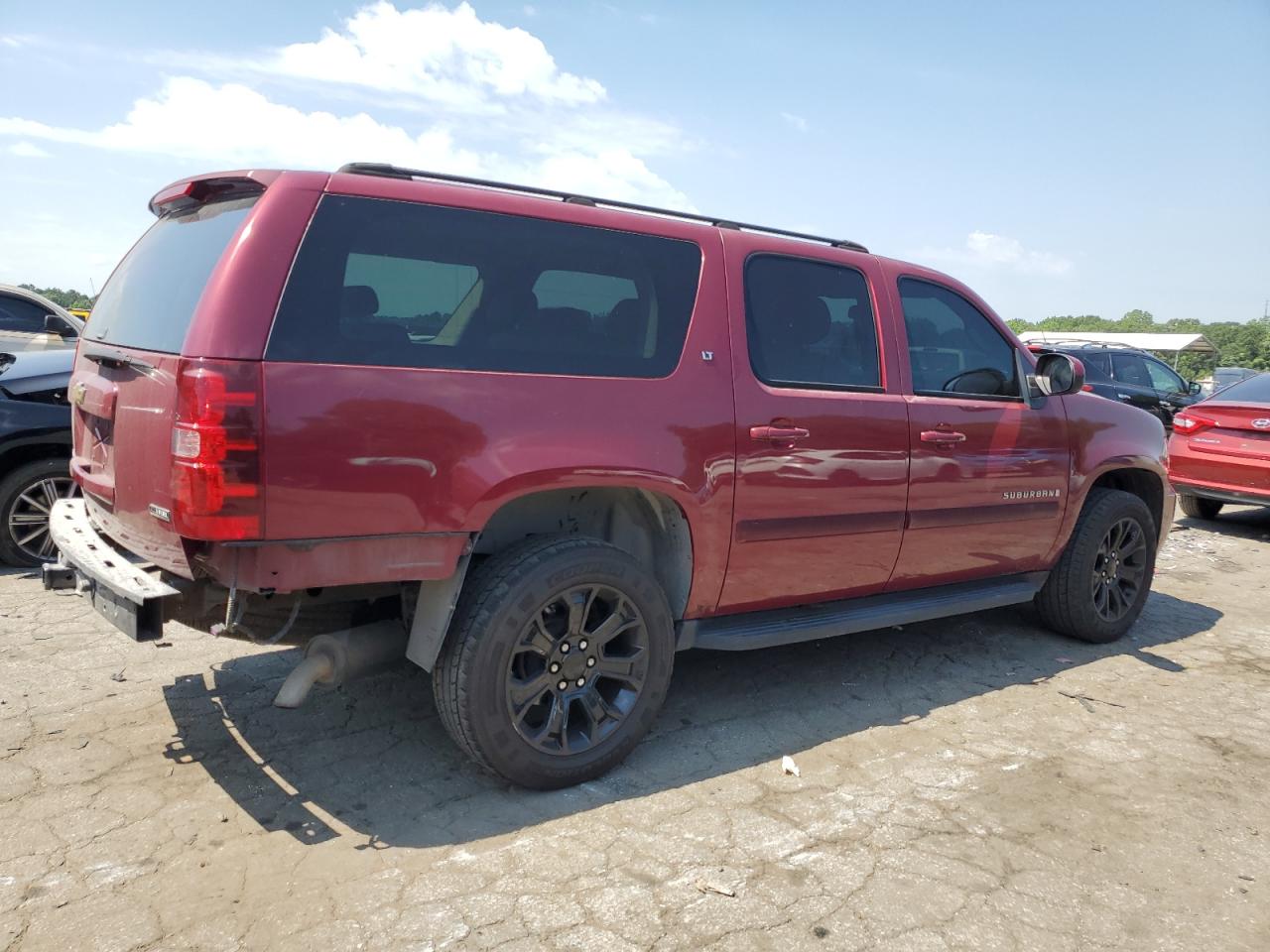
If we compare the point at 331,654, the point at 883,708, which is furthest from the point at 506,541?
the point at 883,708

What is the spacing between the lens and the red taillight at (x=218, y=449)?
2.45 metres

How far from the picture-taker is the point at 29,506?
5.50 metres

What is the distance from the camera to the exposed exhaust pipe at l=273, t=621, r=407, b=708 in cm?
296

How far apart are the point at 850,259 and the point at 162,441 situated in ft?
9.44

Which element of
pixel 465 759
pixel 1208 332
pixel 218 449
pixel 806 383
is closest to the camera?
pixel 218 449

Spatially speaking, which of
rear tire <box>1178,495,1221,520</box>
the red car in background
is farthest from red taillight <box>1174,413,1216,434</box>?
rear tire <box>1178,495,1221,520</box>

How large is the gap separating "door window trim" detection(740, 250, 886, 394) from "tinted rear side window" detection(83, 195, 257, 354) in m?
1.81

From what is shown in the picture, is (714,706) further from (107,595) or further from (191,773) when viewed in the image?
(107,595)

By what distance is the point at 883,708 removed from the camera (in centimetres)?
403

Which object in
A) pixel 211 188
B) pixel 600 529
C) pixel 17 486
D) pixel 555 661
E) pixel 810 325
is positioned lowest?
pixel 17 486

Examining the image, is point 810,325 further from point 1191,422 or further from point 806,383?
point 1191,422

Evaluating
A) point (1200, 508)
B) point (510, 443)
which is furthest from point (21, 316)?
point (1200, 508)

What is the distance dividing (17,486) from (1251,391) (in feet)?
33.1

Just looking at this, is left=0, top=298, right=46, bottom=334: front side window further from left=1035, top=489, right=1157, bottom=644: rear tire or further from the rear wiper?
left=1035, top=489, right=1157, bottom=644: rear tire
